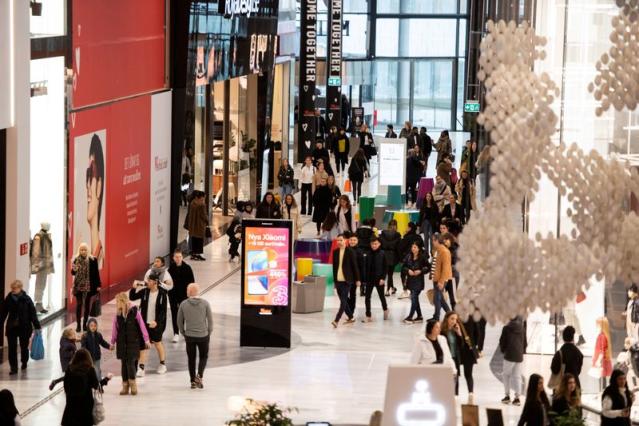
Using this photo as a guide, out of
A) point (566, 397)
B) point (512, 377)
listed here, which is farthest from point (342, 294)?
point (566, 397)

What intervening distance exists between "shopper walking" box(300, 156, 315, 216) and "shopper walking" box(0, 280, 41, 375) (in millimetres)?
16192

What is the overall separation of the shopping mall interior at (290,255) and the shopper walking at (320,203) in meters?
0.07

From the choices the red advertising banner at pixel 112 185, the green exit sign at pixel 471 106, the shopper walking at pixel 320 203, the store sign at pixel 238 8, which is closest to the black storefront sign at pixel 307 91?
the green exit sign at pixel 471 106

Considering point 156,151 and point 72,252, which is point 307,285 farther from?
point 156,151

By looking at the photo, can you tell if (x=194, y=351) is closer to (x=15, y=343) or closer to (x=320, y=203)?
(x=15, y=343)

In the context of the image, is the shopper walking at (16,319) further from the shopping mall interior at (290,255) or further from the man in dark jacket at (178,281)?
the man in dark jacket at (178,281)

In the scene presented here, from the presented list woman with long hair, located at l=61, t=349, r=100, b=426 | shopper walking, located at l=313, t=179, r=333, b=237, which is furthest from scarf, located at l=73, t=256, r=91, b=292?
shopper walking, located at l=313, t=179, r=333, b=237

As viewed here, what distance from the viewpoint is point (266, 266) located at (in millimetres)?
19219

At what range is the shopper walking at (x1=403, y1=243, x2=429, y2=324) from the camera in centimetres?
2072

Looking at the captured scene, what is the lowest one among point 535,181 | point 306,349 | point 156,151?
point 306,349

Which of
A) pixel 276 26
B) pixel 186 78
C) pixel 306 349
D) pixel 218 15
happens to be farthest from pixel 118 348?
pixel 276 26

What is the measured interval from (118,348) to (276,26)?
76.7 feet

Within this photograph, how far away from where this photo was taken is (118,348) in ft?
53.3

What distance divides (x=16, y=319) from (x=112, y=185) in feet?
22.2
